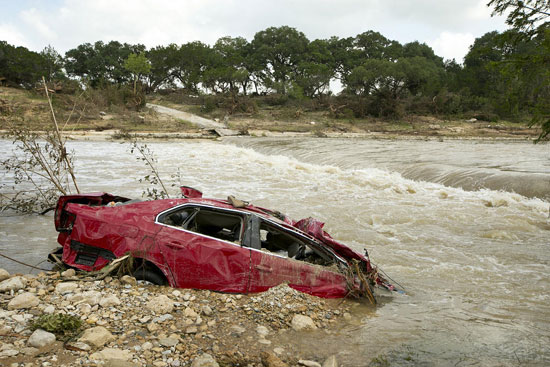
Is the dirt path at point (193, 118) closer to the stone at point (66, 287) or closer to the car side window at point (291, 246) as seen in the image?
the car side window at point (291, 246)

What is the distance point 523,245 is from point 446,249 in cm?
174

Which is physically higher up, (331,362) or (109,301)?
(109,301)

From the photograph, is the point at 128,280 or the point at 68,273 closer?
the point at 128,280

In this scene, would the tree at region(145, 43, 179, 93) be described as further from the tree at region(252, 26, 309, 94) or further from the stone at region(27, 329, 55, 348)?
the stone at region(27, 329, 55, 348)

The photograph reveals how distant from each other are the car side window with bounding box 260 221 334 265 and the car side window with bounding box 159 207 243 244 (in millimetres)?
366

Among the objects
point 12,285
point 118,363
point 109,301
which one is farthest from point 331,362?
point 12,285

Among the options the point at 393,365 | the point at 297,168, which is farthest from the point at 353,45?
the point at 393,365

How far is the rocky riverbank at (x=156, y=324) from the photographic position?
12.3 feet

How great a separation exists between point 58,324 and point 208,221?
2.27m

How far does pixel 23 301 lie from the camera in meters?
4.45

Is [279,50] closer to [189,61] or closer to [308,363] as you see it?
[189,61]

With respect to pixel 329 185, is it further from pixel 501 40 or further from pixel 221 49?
pixel 221 49

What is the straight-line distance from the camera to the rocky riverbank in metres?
3.75

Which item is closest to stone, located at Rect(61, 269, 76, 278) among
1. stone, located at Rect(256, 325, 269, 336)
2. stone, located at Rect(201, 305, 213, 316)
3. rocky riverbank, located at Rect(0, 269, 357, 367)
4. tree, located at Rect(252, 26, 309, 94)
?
rocky riverbank, located at Rect(0, 269, 357, 367)
